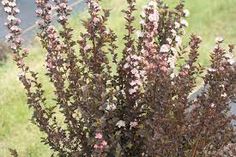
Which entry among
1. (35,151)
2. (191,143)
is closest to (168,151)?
(191,143)

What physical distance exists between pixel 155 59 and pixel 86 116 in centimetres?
65

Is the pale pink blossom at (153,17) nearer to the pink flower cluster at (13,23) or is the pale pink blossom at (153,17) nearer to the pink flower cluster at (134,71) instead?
the pink flower cluster at (134,71)

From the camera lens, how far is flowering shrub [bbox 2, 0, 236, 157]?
334cm

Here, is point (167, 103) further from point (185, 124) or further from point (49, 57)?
point (49, 57)

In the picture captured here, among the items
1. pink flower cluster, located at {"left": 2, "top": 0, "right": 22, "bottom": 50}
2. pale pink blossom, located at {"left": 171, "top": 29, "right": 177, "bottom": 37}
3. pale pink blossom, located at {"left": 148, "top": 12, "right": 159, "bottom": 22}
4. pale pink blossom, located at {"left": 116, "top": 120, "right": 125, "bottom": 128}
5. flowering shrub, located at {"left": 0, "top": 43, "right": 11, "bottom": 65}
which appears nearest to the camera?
pale pink blossom, located at {"left": 148, "top": 12, "right": 159, "bottom": 22}

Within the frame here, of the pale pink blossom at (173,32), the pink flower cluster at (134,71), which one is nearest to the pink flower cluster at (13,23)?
the pink flower cluster at (134,71)

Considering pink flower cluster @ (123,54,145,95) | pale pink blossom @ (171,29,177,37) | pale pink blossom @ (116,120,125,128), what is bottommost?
pale pink blossom @ (116,120,125,128)

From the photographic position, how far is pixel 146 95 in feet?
11.7

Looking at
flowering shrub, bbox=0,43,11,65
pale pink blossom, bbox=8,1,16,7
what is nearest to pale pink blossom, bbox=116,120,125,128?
pale pink blossom, bbox=8,1,16,7

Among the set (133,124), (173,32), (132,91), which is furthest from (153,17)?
(133,124)

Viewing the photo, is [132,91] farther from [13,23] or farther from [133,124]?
[13,23]

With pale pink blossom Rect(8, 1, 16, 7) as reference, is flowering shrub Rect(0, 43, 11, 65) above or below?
above

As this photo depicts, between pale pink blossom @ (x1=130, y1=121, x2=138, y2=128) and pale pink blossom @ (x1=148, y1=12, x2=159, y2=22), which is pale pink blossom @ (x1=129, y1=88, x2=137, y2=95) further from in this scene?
pale pink blossom @ (x1=148, y1=12, x2=159, y2=22)

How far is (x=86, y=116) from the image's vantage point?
3658mm
